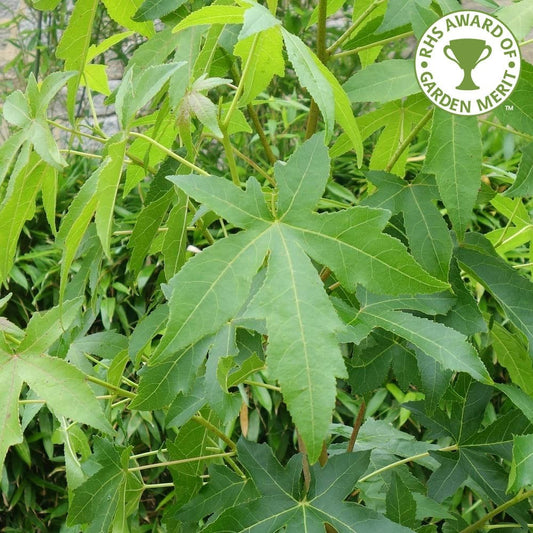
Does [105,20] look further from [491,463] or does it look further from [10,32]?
[491,463]

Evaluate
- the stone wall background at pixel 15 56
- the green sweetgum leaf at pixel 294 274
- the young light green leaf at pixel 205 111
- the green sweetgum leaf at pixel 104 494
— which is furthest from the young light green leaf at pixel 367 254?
the stone wall background at pixel 15 56

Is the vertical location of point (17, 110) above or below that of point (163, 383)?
above

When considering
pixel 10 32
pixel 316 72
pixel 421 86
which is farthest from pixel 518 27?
pixel 10 32

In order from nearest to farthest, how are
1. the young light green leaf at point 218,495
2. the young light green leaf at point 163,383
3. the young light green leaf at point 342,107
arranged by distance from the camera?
the young light green leaf at point 342,107
the young light green leaf at point 163,383
the young light green leaf at point 218,495

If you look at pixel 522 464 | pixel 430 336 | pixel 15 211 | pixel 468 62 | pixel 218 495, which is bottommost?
pixel 218 495

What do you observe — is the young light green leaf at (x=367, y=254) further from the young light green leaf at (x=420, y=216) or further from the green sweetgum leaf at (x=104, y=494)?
the green sweetgum leaf at (x=104, y=494)

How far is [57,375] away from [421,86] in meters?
0.42

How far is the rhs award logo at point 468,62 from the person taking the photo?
0.71 metres

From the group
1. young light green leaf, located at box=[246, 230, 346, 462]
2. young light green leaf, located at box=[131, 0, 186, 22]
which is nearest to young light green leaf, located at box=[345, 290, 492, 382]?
young light green leaf, located at box=[246, 230, 346, 462]

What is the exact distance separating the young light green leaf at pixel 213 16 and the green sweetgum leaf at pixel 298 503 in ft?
1.42

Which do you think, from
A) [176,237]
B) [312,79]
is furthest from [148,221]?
[312,79]

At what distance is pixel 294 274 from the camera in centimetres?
61

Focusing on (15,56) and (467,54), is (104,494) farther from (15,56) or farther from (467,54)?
(15,56)

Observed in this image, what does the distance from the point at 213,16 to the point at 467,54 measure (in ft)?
0.93
